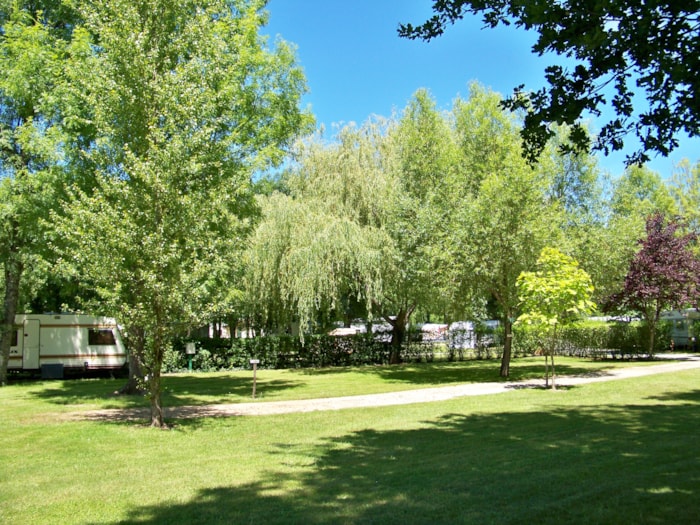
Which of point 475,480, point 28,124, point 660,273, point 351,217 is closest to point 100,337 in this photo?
point 28,124

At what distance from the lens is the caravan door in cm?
1972

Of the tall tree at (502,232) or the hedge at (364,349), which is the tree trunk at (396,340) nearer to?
the hedge at (364,349)

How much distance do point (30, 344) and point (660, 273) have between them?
73.7ft

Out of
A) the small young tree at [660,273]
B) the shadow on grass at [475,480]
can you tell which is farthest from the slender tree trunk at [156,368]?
the small young tree at [660,273]

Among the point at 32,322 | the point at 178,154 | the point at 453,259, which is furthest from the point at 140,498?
the point at 32,322

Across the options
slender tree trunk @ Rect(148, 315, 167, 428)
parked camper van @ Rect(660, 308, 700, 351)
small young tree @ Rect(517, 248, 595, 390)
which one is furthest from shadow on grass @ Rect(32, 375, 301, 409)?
parked camper van @ Rect(660, 308, 700, 351)

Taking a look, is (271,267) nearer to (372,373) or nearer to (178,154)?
(372,373)

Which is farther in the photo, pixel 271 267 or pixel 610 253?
pixel 271 267

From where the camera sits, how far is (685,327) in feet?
93.2

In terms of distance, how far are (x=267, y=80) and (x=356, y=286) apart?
7.29m

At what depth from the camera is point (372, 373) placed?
19.7 m

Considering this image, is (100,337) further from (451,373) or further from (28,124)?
(451,373)

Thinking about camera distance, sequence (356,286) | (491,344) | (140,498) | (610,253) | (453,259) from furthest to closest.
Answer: (491,344) → (356,286) → (610,253) → (453,259) → (140,498)

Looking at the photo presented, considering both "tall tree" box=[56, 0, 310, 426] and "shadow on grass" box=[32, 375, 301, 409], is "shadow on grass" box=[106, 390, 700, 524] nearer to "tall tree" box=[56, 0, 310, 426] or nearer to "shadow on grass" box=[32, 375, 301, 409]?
"tall tree" box=[56, 0, 310, 426]
